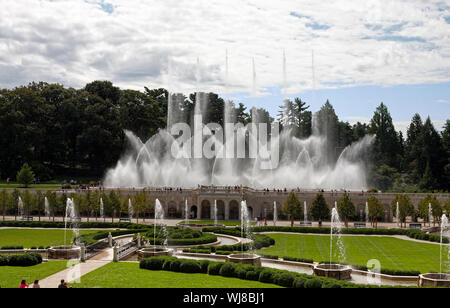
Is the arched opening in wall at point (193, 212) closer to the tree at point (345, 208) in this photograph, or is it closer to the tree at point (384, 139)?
the tree at point (345, 208)

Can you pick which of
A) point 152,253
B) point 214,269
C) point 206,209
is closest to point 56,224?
point 206,209

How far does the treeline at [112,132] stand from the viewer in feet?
327

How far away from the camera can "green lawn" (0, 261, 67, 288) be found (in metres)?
28.0

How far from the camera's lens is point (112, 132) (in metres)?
111

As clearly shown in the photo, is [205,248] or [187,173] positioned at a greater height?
[187,173]

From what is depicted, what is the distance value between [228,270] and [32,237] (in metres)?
30.4

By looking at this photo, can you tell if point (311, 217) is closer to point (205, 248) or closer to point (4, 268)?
point (205, 248)

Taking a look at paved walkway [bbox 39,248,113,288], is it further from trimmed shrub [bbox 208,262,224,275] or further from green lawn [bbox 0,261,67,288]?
trimmed shrub [bbox 208,262,224,275]

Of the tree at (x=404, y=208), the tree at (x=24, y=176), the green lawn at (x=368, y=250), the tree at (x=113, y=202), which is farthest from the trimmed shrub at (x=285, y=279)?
the tree at (x=24, y=176)

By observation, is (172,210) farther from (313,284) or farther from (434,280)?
(434,280)

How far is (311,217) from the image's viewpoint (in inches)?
2859

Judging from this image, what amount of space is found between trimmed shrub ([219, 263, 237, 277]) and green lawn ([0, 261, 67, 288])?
10162mm
